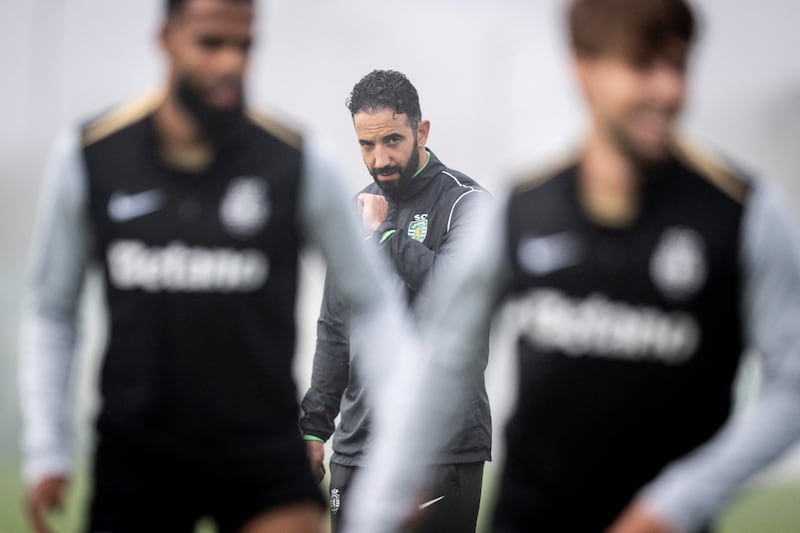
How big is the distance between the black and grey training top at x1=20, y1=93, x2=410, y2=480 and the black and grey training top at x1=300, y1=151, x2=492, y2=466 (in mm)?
721

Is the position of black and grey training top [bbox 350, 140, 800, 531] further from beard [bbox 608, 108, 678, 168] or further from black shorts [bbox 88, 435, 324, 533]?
black shorts [bbox 88, 435, 324, 533]

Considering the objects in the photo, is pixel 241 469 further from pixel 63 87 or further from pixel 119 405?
pixel 63 87

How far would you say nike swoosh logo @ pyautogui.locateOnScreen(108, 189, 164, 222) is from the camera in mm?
3250

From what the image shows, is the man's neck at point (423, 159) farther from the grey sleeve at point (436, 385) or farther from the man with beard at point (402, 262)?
the grey sleeve at point (436, 385)

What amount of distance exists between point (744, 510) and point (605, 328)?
8374 millimetres

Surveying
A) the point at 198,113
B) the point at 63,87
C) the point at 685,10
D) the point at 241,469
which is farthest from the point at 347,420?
the point at 63,87

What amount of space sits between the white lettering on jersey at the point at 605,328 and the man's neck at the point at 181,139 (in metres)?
0.96

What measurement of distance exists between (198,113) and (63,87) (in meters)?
5.10

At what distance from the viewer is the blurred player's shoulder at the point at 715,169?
2.96 metres

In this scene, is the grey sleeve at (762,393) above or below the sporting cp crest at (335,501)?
above

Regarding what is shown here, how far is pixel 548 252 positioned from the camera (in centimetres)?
304

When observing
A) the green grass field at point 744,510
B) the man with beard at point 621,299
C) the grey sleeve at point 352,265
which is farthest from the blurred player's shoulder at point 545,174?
the green grass field at point 744,510

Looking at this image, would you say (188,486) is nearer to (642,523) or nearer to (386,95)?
(642,523)

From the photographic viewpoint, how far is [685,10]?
3029mm
